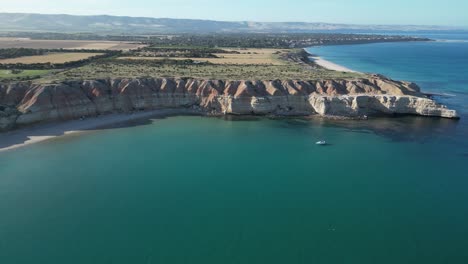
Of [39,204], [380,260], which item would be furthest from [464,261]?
[39,204]

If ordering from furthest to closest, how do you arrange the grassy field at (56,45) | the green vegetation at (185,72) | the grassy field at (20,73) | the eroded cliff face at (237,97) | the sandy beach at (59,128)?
the grassy field at (56,45) < the green vegetation at (185,72) < the grassy field at (20,73) < the eroded cliff face at (237,97) < the sandy beach at (59,128)

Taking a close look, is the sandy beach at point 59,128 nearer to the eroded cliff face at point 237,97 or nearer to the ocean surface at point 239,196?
the eroded cliff face at point 237,97

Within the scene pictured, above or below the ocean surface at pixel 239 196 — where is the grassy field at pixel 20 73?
above

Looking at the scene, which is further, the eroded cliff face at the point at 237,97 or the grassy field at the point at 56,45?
the grassy field at the point at 56,45

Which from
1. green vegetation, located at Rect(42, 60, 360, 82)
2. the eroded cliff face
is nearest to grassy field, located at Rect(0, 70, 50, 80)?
green vegetation, located at Rect(42, 60, 360, 82)

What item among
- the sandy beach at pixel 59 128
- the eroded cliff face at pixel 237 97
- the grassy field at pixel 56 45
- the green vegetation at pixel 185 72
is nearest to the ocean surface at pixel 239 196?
the sandy beach at pixel 59 128

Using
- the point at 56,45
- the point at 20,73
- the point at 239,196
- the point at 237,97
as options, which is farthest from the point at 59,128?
the point at 56,45

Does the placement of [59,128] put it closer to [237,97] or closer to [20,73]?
[20,73]
